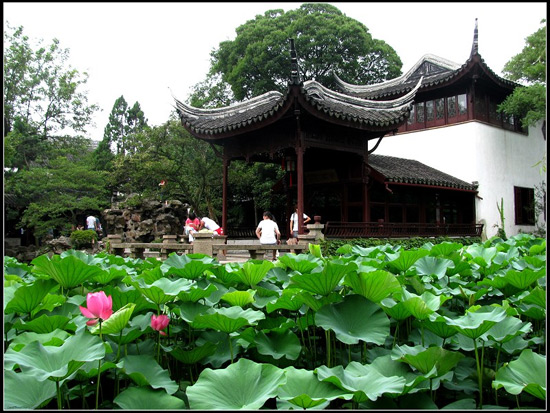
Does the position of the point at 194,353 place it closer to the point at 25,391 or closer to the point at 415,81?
the point at 25,391

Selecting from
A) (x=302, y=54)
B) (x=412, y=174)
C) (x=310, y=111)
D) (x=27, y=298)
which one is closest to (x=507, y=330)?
(x=27, y=298)

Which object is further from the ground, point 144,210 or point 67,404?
point 144,210

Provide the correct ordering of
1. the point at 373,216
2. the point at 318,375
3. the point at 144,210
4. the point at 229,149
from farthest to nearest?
the point at 144,210 < the point at 373,216 < the point at 229,149 < the point at 318,375

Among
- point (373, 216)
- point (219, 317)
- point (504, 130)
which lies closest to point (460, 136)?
point (504, 130)

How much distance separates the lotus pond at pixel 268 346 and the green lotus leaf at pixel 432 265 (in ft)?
0.63

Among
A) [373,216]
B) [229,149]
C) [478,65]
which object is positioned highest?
[478,65]

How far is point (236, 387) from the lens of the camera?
95 centimetres

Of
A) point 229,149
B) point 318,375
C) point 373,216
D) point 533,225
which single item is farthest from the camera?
point 533,225

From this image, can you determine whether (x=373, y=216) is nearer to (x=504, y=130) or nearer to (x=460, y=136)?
(x=460, y=136)

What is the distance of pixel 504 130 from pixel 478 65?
305 centimetres

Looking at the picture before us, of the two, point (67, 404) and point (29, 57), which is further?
point (29, 57)

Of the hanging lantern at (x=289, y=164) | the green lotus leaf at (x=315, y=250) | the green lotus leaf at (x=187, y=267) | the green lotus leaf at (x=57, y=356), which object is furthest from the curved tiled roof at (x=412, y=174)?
the green lotus leaf at (x=57, y=356)

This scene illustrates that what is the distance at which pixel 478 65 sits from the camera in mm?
13023

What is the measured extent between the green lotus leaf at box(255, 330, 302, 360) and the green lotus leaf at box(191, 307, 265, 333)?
69mm
